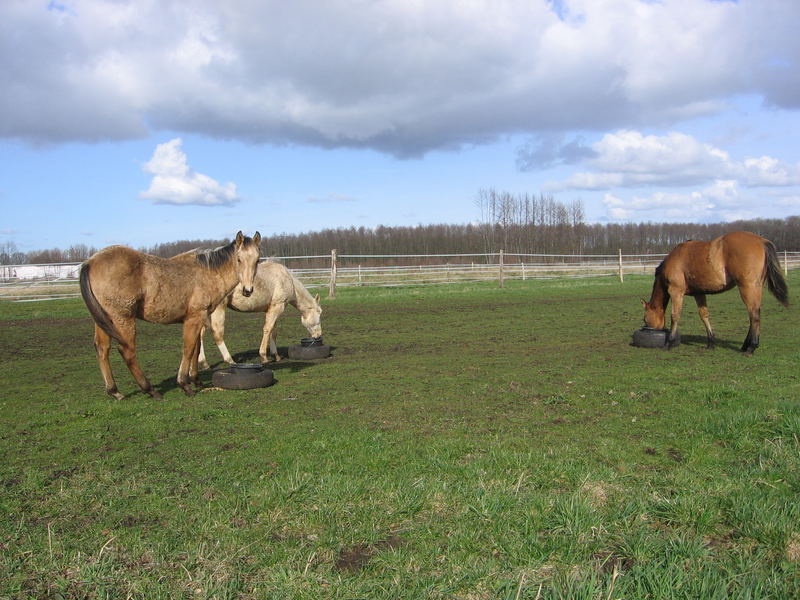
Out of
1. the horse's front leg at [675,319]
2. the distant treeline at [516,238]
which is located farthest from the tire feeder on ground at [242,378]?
the distant treeline at [516,238]

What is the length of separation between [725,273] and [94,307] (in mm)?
9866

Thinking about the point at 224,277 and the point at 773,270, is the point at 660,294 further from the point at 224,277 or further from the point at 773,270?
the point at 224,277

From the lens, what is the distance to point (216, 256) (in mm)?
8094

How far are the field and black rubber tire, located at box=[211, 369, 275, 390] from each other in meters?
0.21

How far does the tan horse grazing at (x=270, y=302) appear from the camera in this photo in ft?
32.7

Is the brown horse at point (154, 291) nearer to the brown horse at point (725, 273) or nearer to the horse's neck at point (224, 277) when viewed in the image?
the horse's neck at point (224, 277)

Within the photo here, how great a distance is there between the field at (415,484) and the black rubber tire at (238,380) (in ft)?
0.70

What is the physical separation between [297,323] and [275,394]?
29.0 feet

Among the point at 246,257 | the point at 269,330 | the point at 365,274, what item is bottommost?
the point at 269,330

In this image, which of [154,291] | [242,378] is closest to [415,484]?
[242,378]

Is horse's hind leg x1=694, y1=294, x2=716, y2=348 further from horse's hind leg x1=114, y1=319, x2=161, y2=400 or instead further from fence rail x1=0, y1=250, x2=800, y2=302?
fence rail x1=0, y1=250, x2=800, y2=302

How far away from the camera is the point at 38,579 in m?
2.91

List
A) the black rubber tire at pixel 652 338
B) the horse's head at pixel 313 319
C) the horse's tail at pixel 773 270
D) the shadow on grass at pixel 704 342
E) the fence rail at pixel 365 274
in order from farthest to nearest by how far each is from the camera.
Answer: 1. the fence rail at pixel 365 274
2. the horse's head at pixel 313 319
3. the shadow on grass at pixel 704 342
4. the black rubber tire at pixel 652 338
5. the horse's tail at pixel 773 270

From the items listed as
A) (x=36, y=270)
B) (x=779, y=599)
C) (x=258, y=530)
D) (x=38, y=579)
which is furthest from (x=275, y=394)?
(x=36, y=270)
